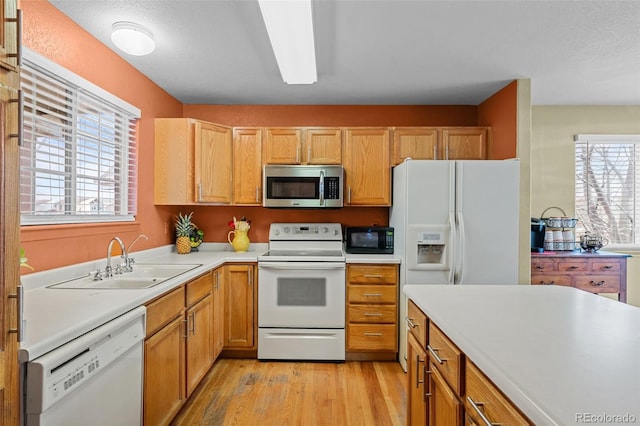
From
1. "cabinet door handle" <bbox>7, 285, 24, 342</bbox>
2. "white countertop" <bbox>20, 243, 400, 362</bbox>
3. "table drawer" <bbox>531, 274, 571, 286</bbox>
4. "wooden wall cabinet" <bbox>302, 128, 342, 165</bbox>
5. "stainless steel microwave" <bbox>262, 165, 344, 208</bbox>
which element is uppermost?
"wooden wall cabinet" <bbox>302, 128, 342, 165</bbox>

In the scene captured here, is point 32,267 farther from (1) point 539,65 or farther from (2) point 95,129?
(1) point 539,65

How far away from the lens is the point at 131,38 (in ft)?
6.98

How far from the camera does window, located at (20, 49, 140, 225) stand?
183 cm

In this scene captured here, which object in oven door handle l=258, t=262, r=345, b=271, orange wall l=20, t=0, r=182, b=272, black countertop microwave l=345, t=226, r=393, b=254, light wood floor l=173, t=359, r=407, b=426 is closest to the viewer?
orange wall l=20, t=0, r=182, b=272

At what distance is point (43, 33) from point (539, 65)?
3371 mm

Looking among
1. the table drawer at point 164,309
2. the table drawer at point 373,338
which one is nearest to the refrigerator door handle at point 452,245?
→ the table drawer at point 373,338

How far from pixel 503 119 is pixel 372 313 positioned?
7.05 feet

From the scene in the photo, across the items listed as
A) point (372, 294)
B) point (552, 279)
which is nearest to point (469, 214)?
point (372, 294)

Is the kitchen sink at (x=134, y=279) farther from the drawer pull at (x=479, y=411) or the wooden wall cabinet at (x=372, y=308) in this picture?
the drawer pull at (x=479, y=411)

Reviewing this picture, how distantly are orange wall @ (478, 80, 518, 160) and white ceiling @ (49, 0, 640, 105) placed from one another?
0.32 feet

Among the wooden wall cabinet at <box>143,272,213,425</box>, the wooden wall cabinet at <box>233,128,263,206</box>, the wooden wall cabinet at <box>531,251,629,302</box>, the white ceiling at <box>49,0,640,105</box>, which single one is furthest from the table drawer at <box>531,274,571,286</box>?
the wooden wall cabinet at <box>143,272,213,425</box>

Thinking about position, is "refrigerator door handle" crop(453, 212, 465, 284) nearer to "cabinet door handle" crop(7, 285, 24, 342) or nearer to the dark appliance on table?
the dark appliance on table

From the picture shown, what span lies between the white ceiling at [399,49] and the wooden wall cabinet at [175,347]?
165 cm

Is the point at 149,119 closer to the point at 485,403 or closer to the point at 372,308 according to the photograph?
the point at 372,308
